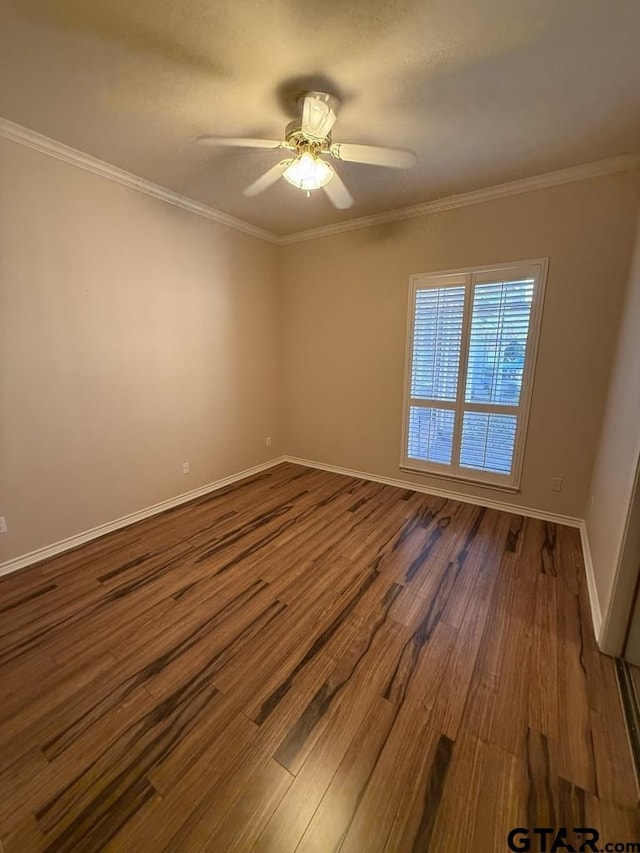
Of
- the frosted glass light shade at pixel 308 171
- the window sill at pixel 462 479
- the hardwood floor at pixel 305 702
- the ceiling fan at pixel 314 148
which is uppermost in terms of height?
the ceiling fan at pixel 314 148

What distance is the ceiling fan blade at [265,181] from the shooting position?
2.35 metres

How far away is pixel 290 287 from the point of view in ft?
13.4

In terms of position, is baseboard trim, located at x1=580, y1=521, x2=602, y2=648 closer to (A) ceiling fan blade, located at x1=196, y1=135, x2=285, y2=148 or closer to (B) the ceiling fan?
(B) the ceiling fan

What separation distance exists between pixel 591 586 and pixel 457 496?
53.3 inches

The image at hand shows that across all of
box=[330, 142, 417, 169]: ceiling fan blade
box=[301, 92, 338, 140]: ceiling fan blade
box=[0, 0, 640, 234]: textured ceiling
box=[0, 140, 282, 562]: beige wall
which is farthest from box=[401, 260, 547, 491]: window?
box=[0, 140, 282, 562]: beige wall

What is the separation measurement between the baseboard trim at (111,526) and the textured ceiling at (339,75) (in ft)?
8.88

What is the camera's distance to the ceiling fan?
1777 millimetres

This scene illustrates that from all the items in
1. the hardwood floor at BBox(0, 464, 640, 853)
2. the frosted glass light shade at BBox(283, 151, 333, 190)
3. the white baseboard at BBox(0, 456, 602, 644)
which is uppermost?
the frosted glass light shade at BBox(283, 151, 333, 190)

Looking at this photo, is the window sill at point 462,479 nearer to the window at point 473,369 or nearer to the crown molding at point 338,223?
the window at point 473,369

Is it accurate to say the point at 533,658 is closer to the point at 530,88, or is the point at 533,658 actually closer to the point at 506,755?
the point at 506,755

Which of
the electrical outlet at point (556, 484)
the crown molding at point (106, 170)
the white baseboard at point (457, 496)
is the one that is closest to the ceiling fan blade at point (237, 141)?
the crown molding at point (106, 170)

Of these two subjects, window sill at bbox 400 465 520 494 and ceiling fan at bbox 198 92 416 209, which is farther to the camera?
window sill at bbox 400 465 520 494

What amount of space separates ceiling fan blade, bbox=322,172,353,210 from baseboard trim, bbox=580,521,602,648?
3.20 meters

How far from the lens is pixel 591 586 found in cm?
206
